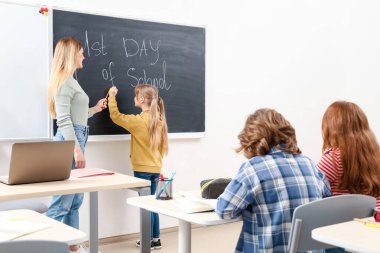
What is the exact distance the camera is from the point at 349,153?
268cm

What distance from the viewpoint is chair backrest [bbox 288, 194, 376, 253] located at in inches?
82.5

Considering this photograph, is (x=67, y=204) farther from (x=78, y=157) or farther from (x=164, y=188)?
(x=164, y=188)

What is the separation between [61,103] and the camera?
12.1ft

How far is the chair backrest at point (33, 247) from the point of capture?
4.70 ft

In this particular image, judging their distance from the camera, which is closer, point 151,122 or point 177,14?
point 151,122

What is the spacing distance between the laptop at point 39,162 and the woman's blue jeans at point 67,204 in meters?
0.81

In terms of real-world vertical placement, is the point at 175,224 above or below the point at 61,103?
below

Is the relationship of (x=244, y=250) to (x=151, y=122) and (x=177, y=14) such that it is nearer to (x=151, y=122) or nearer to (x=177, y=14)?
(x=151, y=122)

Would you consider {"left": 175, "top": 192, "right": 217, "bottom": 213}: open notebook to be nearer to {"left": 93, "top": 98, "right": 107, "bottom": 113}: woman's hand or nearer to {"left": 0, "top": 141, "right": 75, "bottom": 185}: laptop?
{"left": 0, "top": 141, "right": 75, "bottom": 185}: laptop

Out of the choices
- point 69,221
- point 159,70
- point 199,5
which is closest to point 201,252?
point 69,221

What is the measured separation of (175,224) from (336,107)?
2.59m

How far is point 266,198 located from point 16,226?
1.05 meters

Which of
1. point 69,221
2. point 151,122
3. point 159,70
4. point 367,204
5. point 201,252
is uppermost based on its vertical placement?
point 159,70

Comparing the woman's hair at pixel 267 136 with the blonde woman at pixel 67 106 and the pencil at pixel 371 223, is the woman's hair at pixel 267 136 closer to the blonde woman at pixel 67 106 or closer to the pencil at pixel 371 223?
the pencil at pixel 371 223
